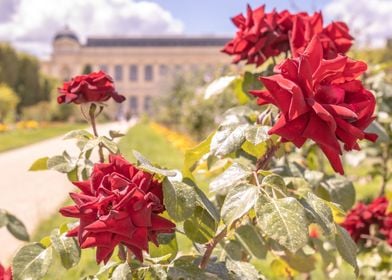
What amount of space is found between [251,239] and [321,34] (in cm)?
39

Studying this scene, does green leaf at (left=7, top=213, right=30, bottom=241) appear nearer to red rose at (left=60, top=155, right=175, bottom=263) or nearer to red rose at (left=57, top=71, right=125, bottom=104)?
red rose at (left=57, top=71, right=125, bottom=104)

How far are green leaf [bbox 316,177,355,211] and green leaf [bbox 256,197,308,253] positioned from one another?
0.56 meters

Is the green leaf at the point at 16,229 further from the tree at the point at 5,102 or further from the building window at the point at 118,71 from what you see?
the building window at the point at 118,71

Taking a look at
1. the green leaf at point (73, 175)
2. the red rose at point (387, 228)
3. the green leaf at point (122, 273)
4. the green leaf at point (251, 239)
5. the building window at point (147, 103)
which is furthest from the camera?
the building window at point (147, 103)

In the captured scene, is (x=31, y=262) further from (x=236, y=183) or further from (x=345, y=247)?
(x=345, y=247)

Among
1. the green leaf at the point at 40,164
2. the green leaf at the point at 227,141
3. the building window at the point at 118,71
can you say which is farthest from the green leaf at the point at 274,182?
the building window at the point at 118,71

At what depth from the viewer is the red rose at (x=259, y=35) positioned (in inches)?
43.3

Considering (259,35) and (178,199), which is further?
(259,35)

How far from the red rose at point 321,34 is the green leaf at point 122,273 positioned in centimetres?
46

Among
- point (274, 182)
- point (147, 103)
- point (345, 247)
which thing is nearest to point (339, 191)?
point (345, 247)

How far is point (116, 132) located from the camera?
1018 millimetres

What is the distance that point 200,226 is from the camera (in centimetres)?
83

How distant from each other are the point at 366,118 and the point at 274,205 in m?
0.15

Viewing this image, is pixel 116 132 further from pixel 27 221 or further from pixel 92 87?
pixel 27 221
